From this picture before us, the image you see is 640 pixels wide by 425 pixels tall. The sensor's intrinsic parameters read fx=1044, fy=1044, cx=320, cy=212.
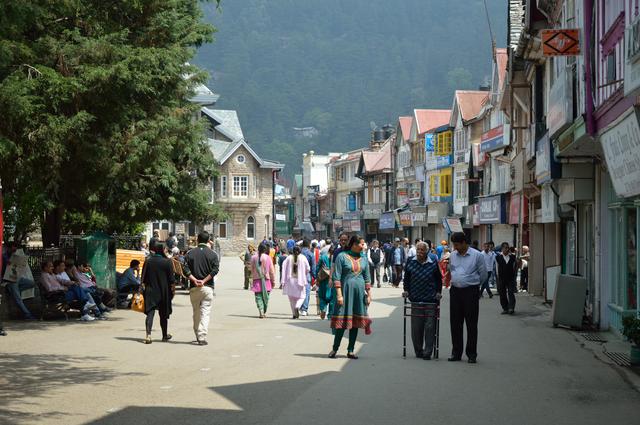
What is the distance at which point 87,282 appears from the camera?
21.7 metres

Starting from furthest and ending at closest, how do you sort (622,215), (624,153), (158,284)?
(622,215)
(158,284)
(624,153)

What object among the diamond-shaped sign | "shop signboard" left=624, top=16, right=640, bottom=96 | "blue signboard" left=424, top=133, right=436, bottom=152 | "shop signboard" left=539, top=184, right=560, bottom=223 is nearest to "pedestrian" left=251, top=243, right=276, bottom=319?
the diamond-shaped sign

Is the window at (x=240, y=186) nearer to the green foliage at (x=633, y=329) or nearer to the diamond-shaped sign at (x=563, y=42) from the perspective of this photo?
the diamond-shaped sign at (x=563, y=42)

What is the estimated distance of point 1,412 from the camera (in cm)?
954

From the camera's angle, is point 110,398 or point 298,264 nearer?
point 110,398

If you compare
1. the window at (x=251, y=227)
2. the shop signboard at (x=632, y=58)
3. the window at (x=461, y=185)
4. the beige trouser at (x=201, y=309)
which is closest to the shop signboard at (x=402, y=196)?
the window at (x=461, y=185)

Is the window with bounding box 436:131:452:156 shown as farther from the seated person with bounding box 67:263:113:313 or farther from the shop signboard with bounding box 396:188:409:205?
the seated person with bounding box 67:263:113:313

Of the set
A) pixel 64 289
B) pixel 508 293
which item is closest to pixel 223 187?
pixel 508 293

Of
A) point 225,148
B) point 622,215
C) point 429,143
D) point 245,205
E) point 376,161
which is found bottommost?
point 622,215

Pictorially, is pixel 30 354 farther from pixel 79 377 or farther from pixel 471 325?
pixel 471 325

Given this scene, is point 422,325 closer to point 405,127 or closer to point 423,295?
point 423,295

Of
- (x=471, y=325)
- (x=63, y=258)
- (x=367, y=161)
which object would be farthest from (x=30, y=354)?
(x=367, y=161)

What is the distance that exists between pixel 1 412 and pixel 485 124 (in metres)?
52.7

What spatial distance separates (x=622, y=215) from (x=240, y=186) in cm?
7456
